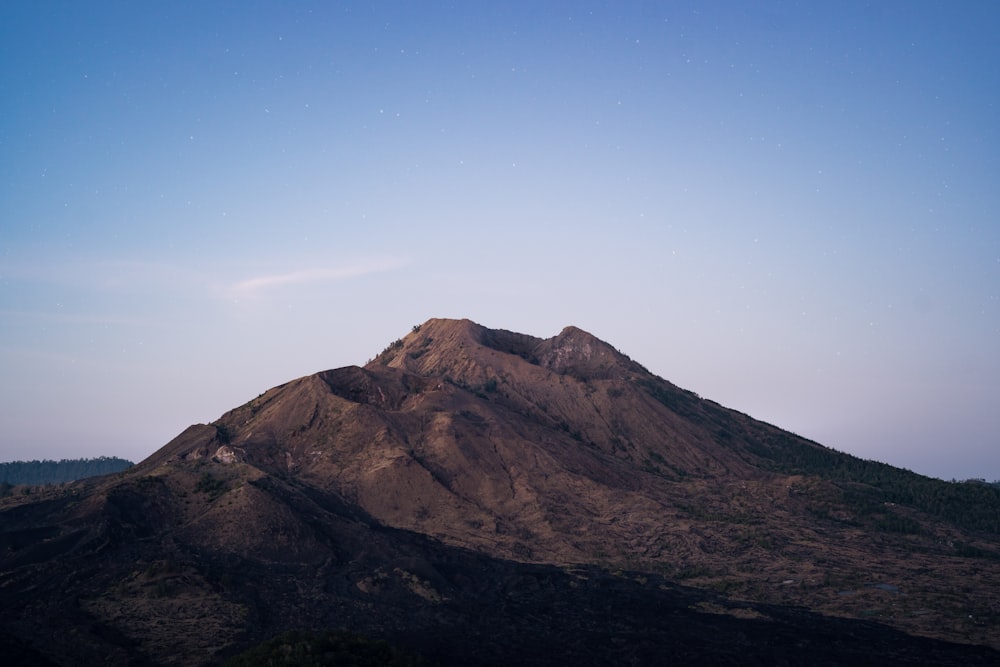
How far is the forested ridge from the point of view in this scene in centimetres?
14538

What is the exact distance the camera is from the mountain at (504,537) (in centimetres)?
3447

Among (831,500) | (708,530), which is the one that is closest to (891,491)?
(831,500)

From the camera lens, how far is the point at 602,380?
8550 centimetres

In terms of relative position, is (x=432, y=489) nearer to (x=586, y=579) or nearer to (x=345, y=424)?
(x=345, y=424)

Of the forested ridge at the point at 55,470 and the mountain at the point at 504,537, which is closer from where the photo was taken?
the mountain at the point at 504,537

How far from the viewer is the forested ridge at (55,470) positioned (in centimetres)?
14538

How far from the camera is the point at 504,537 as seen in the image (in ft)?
177

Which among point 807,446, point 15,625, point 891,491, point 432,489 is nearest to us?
point 15,625

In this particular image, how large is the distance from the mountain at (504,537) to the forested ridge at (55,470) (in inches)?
3605

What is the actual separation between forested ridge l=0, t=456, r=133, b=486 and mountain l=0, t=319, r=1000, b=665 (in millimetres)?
91566

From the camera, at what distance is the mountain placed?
34.5m

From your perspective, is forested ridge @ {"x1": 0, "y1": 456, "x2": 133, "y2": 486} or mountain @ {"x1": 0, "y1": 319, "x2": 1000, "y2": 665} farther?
forested ridge @ {"x1": 0, "y1": 456, "x2": 133, "y2": 486}

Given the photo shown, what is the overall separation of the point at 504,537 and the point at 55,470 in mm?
132319

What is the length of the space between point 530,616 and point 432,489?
23.1m
